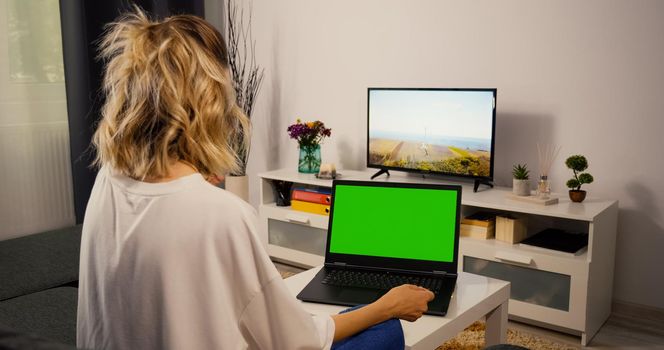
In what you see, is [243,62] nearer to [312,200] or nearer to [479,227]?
[312,200]

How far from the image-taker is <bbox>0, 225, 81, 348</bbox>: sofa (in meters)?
2.02

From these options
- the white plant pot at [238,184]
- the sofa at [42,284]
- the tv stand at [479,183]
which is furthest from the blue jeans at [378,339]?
the white plant pot at [238,184]

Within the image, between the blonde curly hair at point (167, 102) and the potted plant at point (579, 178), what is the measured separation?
7.09 feet

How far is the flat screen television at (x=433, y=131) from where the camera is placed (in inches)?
127

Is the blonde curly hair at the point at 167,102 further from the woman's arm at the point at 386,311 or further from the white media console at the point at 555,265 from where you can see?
the white media console at the point at 555,265

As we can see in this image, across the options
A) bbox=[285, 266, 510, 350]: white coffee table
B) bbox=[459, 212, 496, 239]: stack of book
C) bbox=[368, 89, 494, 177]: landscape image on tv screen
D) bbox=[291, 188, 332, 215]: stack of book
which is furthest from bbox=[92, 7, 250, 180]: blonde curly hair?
bbox=[291, 188, 332, 215]: stack of book

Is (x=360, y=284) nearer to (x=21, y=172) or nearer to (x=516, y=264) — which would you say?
(x=516, y=264)

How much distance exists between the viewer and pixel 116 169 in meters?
1.21

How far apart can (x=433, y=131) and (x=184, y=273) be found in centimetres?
249

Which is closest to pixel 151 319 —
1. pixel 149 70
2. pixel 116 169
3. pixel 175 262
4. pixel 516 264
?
pixel 175 262

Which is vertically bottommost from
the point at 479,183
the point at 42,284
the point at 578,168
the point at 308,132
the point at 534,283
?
the point at 534,283

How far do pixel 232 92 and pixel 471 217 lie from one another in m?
2.18

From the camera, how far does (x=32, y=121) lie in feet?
13.0


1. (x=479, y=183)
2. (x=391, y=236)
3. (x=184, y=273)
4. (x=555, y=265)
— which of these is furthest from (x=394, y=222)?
(x=479, y=183)
